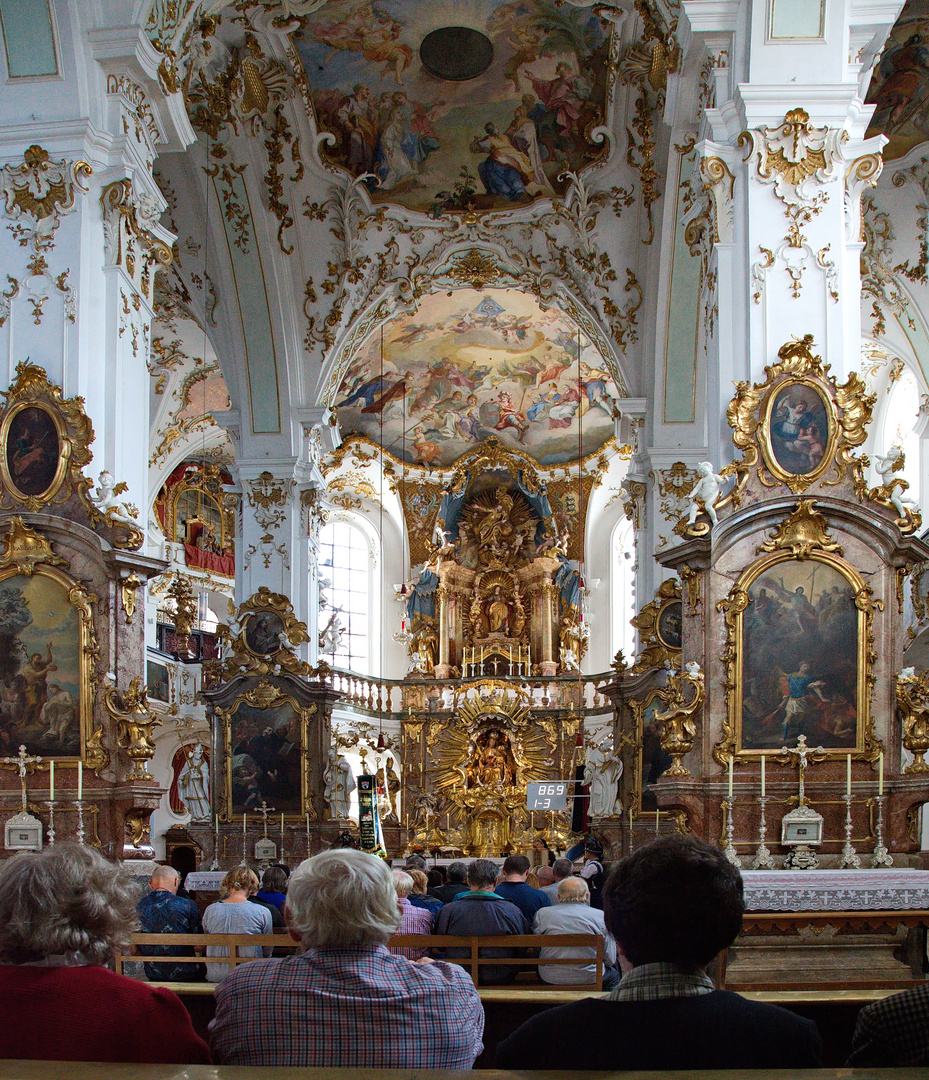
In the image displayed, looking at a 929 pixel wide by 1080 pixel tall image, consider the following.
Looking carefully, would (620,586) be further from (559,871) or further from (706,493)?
(559,871)

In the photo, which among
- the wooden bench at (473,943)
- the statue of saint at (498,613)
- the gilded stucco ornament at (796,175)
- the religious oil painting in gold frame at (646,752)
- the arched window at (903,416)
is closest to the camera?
the wooden bench at (473,943)

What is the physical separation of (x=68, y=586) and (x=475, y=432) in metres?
17.9

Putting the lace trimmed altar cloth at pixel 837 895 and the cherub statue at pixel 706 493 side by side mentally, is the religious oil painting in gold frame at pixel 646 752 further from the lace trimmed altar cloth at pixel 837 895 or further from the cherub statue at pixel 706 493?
the lace trimmed altar cloth at pixel 837 895

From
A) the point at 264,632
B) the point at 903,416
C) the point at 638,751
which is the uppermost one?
the point at 903,416

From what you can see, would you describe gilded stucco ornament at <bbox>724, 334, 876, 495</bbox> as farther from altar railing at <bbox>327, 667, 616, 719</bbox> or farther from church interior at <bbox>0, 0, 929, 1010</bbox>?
altar railing at <bbox>327, 667, 616, 719</bbox>

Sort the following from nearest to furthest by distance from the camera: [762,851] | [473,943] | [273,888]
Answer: [473,943] → [273,888] → [762,851]

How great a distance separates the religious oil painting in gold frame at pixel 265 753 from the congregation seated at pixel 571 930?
33.1 feet

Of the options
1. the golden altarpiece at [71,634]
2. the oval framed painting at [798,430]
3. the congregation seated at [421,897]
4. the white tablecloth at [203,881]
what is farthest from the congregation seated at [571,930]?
the white tablecloth at [203,881]

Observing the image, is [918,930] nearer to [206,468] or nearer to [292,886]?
[292,886]

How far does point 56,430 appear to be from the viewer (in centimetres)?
873

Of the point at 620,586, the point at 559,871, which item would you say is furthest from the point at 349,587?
the point at 559,871

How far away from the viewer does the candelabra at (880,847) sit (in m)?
7.93

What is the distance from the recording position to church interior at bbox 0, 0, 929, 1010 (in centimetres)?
843

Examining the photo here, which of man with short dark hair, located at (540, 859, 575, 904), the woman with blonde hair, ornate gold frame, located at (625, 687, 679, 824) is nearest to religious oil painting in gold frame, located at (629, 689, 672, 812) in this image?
ornate gold frame, located at (625, 687, 679, 824)
